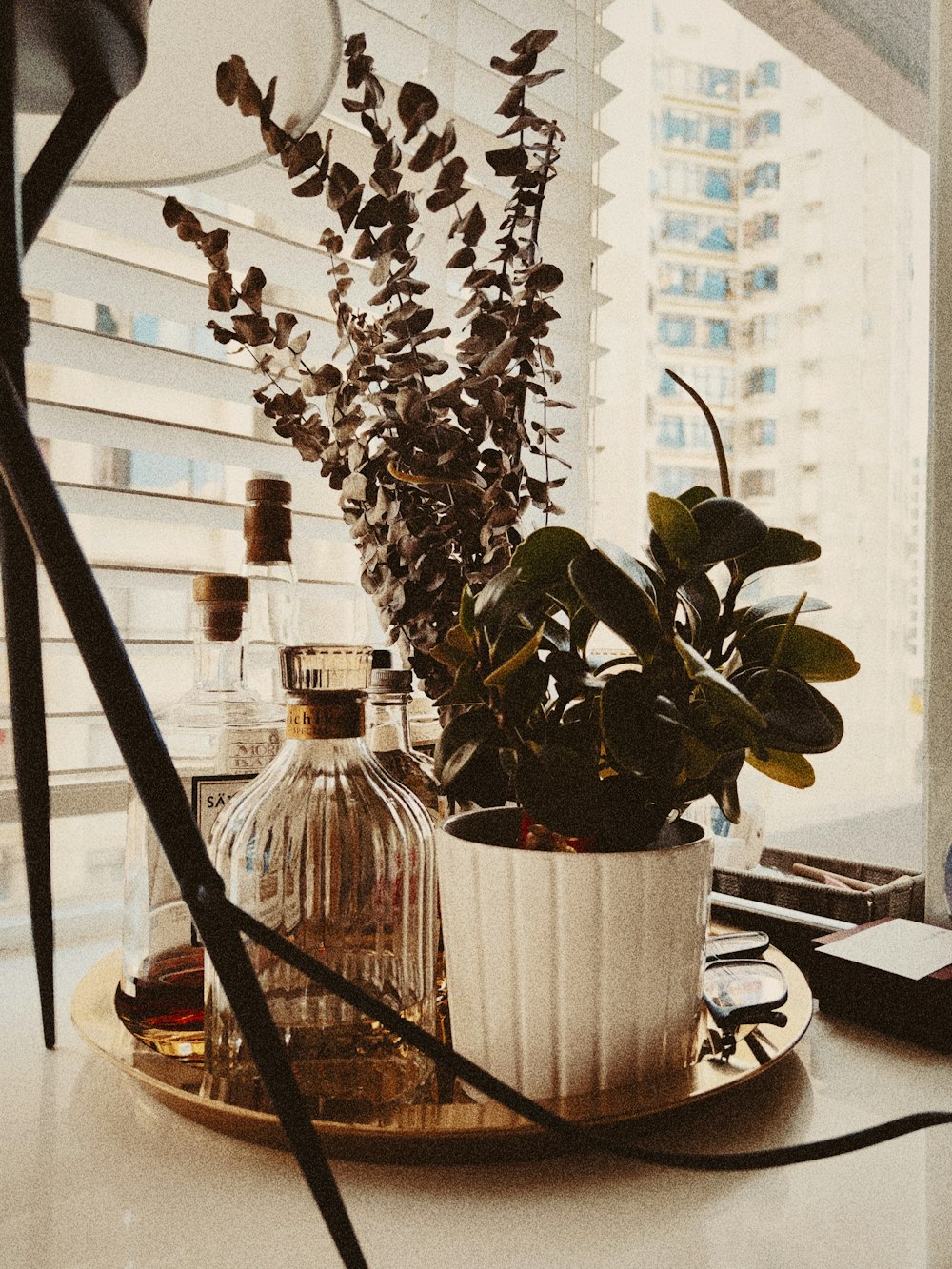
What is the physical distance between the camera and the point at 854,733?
326cm

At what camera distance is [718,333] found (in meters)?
7.75

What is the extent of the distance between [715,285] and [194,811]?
24.7 ft

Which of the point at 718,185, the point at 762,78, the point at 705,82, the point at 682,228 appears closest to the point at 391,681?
the point at 762,78

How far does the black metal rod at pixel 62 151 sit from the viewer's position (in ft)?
1.38

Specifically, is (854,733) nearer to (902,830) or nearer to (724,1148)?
(902,830)

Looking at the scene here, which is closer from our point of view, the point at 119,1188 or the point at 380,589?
the point at 119,1188

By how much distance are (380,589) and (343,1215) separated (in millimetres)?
453

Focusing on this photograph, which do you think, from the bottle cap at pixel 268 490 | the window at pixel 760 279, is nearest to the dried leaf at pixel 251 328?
the bottle cap at pixel 268 490

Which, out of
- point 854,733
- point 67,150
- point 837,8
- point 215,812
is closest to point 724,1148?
point 215,812

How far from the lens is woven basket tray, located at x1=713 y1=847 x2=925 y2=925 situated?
0.85 meters

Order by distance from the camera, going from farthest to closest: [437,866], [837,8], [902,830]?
[902,830] < [837,8] < [437,866]

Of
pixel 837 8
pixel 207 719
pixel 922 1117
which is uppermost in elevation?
pixel 837 8

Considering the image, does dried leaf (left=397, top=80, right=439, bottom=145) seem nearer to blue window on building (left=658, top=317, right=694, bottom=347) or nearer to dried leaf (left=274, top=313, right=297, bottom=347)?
dried leaf (left=274, top=313, right=297, bottom=347)

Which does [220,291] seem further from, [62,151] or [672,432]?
[672,432]
